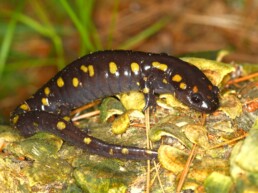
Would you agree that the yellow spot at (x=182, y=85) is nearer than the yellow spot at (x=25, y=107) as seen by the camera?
Yes

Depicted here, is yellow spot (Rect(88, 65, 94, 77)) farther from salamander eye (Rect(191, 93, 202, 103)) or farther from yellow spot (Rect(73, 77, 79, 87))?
salamander eye (Rect(191, 93, 202, 103))

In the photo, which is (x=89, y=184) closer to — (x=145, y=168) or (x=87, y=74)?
(x=145, y=168)

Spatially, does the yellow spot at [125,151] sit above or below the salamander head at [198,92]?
below

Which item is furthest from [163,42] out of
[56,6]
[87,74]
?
[87,74]

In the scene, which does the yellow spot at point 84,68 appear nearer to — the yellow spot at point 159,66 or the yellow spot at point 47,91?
the yellow spot at point 47,91

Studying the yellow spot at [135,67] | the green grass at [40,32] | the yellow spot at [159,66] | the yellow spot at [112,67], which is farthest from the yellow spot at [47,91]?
the green grass at [40,32]

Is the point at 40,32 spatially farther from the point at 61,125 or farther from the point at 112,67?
the point at 61,125

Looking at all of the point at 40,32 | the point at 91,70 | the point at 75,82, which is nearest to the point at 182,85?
the point at 91,70

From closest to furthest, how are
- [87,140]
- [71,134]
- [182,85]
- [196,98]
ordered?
[87,140] → [71,134] → [196,98] → [182,85]

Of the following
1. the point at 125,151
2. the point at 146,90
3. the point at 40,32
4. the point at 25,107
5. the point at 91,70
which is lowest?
the point at 125,151
